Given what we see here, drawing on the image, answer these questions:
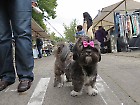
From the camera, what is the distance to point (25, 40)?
128 inches

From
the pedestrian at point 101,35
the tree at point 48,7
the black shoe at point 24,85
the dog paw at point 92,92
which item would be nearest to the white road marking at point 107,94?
the dog paw at point 92,92

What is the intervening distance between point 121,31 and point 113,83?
10998 mm

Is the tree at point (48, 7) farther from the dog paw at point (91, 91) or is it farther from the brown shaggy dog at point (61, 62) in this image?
the dog paw at point (91, 91)

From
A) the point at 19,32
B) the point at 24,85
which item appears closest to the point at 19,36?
the point at 19,32

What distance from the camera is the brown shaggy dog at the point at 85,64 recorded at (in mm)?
3877

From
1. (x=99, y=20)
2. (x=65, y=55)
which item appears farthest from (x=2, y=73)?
(x=99, y=20)

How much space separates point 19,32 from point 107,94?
167 centimetres

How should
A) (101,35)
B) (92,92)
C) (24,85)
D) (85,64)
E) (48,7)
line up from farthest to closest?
1. (48,7)
2. (101,35)
3. (92,92)
4. (85,64)
5. (24,85)

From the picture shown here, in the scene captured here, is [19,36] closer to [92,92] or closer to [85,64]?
[85,64]

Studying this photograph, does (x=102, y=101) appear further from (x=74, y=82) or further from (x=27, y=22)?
(x=27, y=22)

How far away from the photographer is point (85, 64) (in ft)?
13.1

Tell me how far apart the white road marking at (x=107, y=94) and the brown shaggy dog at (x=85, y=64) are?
169 mm

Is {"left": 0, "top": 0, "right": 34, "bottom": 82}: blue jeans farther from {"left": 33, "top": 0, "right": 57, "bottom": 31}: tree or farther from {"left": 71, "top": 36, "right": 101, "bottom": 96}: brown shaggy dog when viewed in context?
{"left": 33, "top": 0, "right": 57, "bottom": 31}: tree

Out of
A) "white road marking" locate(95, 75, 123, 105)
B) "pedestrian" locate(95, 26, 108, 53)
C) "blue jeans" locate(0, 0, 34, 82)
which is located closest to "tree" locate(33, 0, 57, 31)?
"pedestrian" locate(95, 26, 108, 53)
